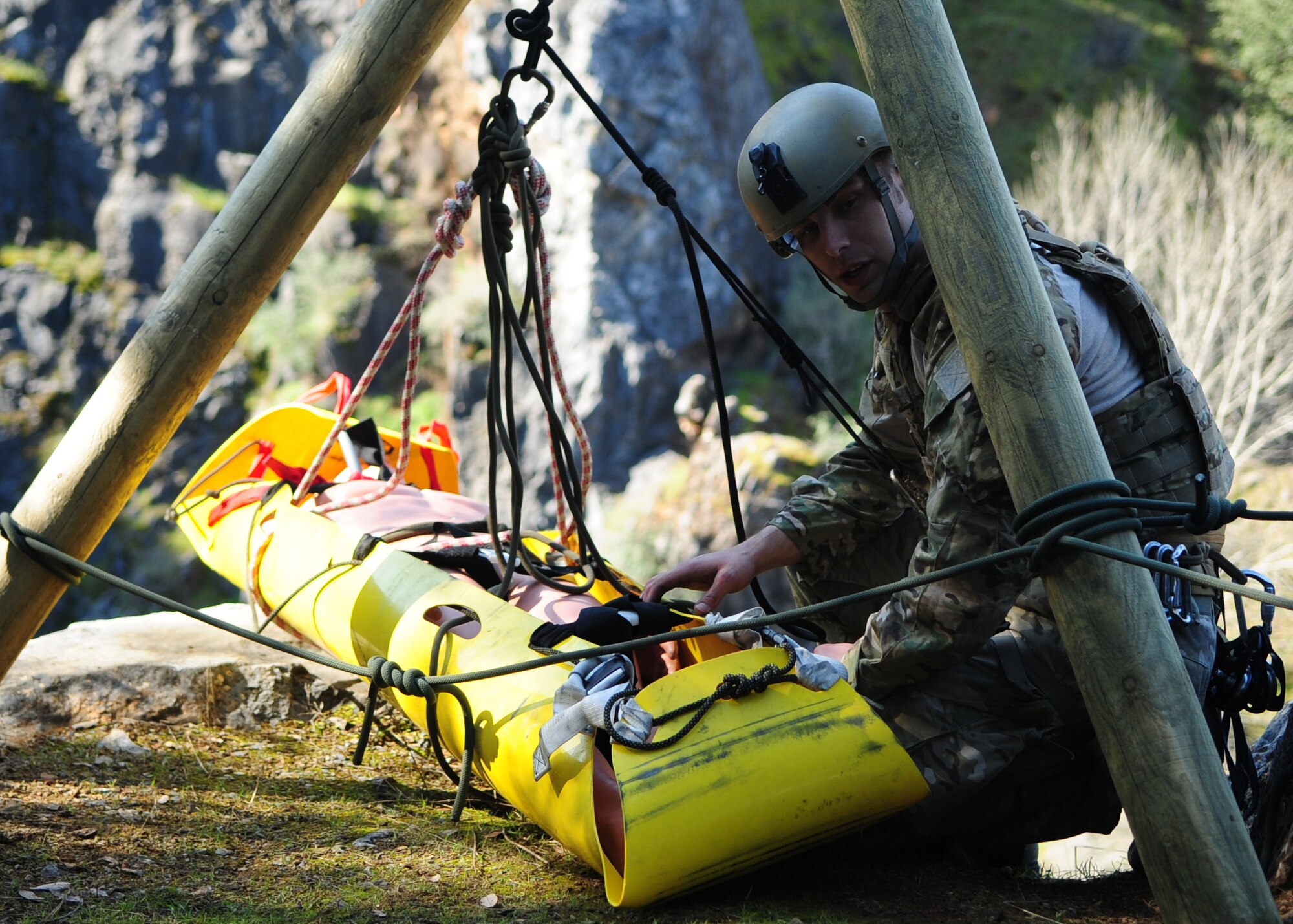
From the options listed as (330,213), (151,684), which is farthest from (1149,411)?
(330,213)

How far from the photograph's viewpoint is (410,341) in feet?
10.7

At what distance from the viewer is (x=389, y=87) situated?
2.46 meters

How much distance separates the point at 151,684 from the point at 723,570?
6.63 feet

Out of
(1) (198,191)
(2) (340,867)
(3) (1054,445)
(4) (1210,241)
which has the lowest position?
(4) (1210,241)

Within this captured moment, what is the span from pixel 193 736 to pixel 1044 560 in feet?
8.81

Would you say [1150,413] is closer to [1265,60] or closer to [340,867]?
[340,867]

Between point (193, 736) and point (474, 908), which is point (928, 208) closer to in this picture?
point (474, 908)

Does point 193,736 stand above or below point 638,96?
below

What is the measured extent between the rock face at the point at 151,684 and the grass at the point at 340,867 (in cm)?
26

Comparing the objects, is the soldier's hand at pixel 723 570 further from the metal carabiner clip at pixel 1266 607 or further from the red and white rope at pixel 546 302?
the metal carabiner clip at pixel 1266 607

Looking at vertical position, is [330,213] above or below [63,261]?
below

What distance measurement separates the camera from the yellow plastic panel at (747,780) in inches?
78.0

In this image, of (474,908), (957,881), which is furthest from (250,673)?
(957,881)

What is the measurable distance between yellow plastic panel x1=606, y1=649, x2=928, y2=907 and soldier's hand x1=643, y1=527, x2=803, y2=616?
48 cm
